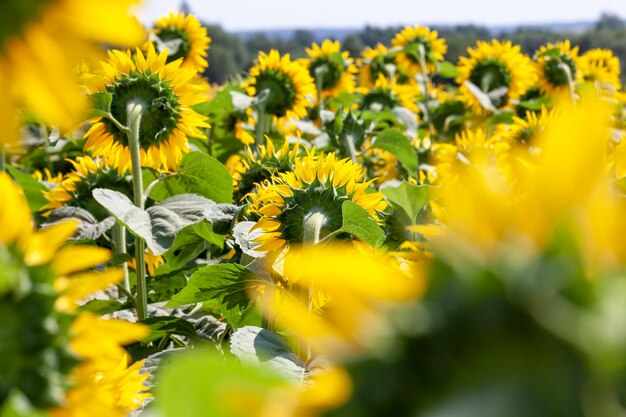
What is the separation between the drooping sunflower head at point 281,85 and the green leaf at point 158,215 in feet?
3.52

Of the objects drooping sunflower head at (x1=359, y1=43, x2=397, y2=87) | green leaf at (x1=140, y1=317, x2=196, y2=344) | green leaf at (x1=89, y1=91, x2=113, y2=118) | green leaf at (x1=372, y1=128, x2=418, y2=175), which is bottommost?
drooping sunflower head at (x1=359, y1=43, x2=397, y2=87)

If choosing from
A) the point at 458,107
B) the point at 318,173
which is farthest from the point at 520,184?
the point at 458,107

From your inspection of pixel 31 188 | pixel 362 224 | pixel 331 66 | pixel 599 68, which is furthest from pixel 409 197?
pixel 599 68

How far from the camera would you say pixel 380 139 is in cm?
211

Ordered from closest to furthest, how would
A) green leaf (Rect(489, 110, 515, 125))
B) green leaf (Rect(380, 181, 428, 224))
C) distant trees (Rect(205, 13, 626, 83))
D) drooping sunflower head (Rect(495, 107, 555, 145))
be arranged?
green leaf (Rect(380, 181, 428, 224)) < drooping sunflower head (Rect(495, 107, 555, 145)) < green leaf (Rect(489, 110, 515, 125)) < distant trees (Rect(205, 13, 626, 83))

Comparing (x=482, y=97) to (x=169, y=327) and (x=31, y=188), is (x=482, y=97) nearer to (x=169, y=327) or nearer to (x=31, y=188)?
(x=31, y=188)

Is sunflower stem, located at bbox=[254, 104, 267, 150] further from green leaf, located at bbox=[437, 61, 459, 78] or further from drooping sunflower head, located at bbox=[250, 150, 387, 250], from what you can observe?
green leaf, located at bbox=[437, 61, 459, 78]

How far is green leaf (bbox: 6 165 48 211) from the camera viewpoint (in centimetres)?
189

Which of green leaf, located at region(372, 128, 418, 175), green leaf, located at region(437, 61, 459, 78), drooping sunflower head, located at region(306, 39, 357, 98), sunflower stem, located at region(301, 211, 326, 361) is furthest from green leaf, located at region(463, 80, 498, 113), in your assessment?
sunflower stem, located at region(301, 211, 326, 361)

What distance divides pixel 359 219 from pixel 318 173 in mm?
154

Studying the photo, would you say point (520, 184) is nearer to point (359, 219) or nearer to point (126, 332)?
point (126, 332)

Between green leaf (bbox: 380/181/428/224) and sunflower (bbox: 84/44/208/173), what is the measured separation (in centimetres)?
45

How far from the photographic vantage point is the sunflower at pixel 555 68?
119 inches

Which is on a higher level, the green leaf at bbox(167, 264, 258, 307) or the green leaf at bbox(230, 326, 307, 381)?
the green leaf at bbox(230, 326, 307, 381)
